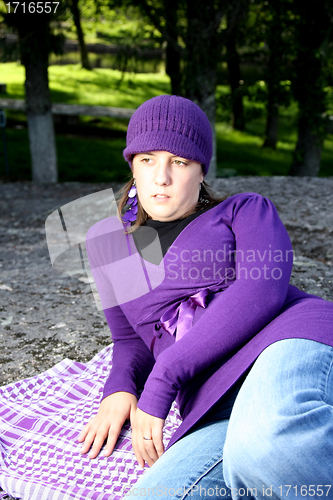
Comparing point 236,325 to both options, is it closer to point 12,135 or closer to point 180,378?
point 180,378

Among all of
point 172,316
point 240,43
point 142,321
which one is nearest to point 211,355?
point 172,316

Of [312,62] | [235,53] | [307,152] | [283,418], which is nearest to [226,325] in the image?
[283,418]

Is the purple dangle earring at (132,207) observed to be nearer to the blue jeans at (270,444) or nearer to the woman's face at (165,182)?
the woman's face at (165,182)

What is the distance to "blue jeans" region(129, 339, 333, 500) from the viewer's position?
48.5 inches

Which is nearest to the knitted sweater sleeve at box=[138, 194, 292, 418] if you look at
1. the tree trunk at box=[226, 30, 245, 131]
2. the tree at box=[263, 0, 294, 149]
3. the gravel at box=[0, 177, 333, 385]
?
the gravel at box=[0, 177, 333, 385]

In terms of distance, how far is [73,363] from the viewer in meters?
2.44

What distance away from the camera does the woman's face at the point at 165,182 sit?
1.74 metres

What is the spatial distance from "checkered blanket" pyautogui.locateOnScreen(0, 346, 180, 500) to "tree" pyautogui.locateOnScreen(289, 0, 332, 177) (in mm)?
7147

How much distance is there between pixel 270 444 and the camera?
1.25m

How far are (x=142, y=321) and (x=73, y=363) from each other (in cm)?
77

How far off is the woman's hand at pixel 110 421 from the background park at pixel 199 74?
296cm

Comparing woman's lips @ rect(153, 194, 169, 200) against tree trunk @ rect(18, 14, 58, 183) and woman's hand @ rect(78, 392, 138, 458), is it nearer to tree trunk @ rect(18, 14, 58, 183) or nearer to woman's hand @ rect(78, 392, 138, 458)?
woman's hand @ rect(78, 392, 138, 458)

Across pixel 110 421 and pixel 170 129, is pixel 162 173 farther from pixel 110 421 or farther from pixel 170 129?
pixel 110 421

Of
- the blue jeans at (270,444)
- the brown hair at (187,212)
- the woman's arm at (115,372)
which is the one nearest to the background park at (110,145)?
the woman's arm at (115,372)
